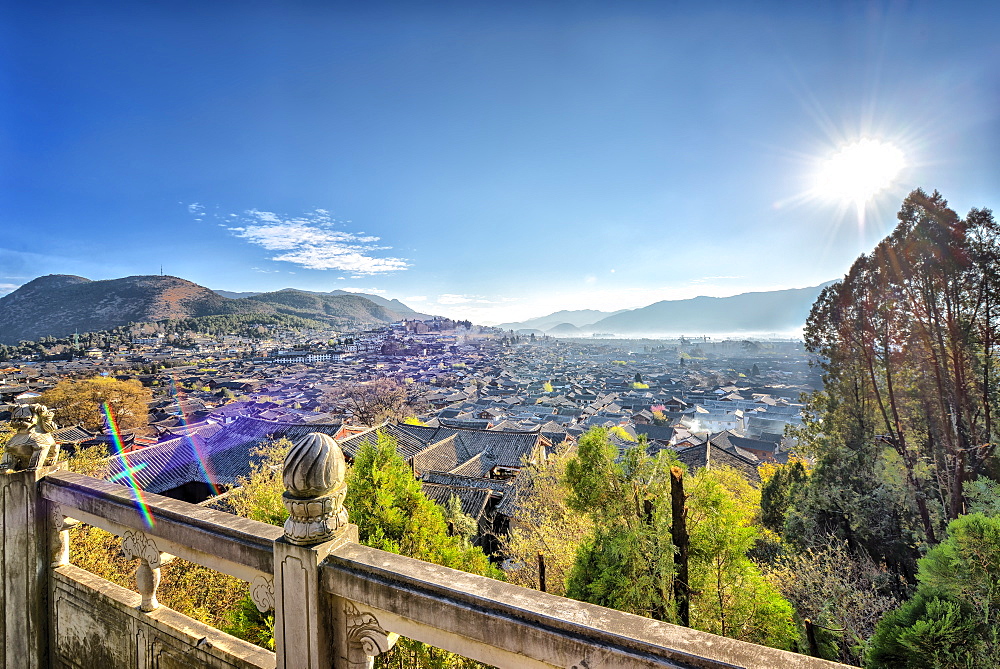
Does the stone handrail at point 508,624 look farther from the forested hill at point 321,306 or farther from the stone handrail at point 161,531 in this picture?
the forested hill at point 321,306

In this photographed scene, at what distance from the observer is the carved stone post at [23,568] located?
3.27 m

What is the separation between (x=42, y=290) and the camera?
9638cm

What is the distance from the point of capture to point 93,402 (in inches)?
1144

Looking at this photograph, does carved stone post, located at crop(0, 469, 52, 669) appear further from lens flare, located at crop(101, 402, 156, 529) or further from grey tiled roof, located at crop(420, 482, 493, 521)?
grey tiled roof, located at crop(420, 482, 493, 521)

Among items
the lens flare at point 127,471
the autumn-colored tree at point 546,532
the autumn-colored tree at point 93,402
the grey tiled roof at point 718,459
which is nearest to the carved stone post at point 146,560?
the lens flare at point 127,471

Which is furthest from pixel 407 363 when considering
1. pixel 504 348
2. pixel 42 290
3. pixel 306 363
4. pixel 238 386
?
pixel 42 290

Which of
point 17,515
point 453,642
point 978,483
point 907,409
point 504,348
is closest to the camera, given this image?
point 453,642

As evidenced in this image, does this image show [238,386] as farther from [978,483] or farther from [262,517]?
[978,483]

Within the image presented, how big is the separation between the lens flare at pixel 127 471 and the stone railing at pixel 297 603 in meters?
0.03

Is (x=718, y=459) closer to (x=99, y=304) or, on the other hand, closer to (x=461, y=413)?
(x=461, y=413)

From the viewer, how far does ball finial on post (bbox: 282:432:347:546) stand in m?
1.79

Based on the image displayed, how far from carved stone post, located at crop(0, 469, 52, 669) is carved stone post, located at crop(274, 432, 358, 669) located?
298 centimetres

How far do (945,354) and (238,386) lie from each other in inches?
2812

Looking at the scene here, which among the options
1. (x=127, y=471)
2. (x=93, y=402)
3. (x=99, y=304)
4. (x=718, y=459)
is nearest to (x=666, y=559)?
(x=127, y=471)
